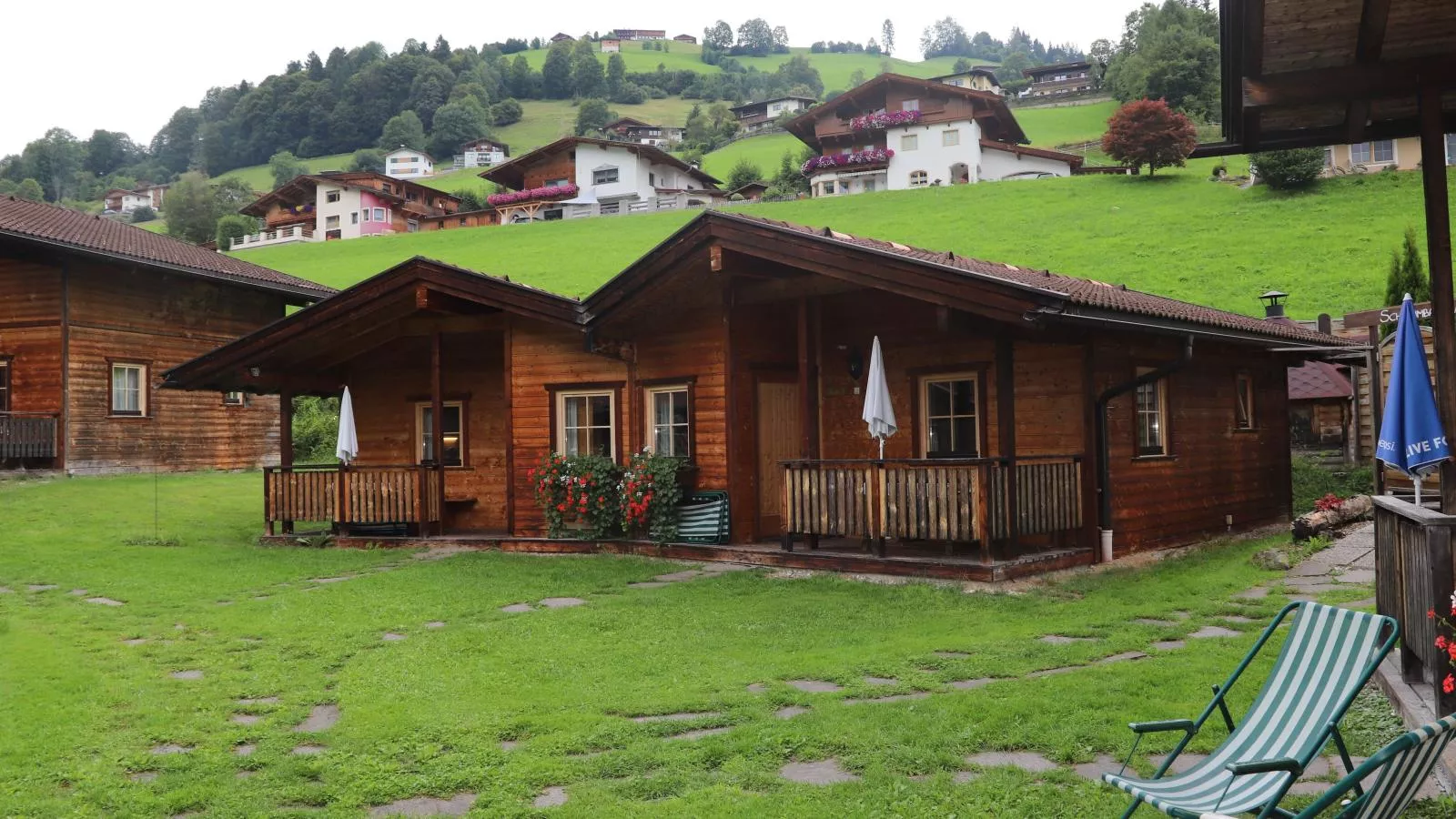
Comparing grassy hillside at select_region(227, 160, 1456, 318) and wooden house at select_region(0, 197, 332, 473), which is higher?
grassy hillside at select_region(227, 160, 1456, 318)

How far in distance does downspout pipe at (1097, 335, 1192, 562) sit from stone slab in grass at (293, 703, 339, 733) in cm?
841

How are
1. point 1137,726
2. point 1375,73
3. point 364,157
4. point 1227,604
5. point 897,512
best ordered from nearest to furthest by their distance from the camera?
point 1137,726 < point 1375,73 < point 1227,604 < point 897,512 < point 364,157

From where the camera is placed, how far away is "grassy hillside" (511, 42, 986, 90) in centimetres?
16462

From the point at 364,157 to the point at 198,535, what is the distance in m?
116

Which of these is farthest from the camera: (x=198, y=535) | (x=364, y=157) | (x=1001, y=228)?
(x=364, y=157)

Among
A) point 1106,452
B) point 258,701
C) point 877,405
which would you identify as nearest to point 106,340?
point 877,405

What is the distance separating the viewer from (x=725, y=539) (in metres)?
13.4

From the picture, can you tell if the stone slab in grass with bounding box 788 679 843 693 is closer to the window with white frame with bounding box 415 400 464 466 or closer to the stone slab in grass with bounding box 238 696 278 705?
the stone slab in grass with bounding box 238 696 278 705

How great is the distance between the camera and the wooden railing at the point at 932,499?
11.0 metres

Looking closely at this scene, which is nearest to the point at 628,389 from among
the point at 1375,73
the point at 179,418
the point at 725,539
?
the point at 725,539

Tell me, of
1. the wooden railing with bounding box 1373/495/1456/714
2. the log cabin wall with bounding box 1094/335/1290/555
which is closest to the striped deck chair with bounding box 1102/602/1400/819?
the wooden railing with bounding box 1373/495/1456/714

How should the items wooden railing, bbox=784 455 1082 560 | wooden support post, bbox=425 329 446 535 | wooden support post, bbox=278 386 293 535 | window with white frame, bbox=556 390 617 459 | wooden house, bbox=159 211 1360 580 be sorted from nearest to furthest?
wooden railing, bbox=784 455 1082 560 → wooden house, bbox=159 211 1360 580 → window with white frame, bbox=556 390 617 459 → wooden support post, bbox=425 329 446 535 → wooden support post, bbox=278 386 293 535

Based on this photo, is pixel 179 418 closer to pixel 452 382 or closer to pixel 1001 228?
pixel 452 382

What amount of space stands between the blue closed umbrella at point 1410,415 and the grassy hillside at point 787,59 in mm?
154206
